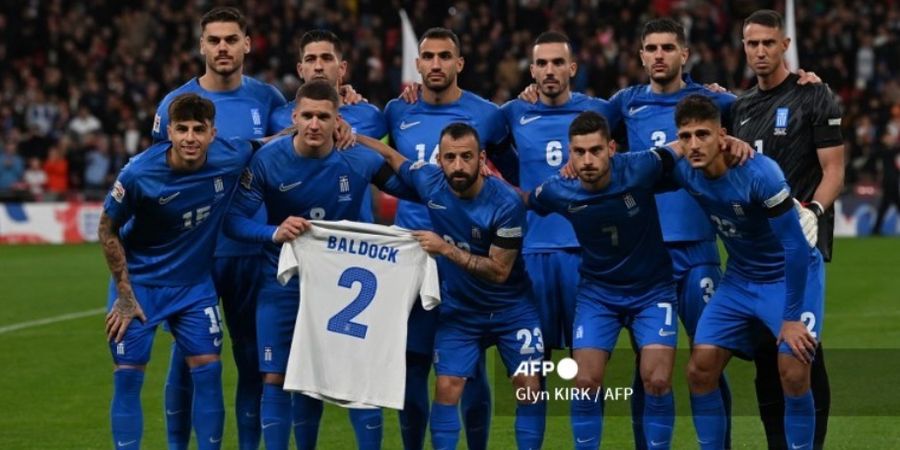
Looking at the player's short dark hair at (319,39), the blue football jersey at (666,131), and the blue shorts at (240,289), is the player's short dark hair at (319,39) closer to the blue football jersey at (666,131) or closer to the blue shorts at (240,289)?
the blue shorts at (240,289)

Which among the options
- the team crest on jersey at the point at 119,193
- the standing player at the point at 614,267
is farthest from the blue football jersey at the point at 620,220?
the team crest on jersey at the point at 119,193

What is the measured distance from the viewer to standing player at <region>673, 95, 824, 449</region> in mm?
8992

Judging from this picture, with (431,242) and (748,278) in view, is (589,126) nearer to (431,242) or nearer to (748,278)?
(431,242)

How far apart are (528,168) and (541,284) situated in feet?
2.49

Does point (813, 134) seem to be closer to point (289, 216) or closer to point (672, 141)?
point (672, 141)

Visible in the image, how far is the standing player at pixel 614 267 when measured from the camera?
30.5 ft

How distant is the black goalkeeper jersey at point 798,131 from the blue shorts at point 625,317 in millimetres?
1064

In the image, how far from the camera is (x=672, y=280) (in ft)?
31.8

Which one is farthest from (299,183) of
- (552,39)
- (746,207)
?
(746,207)

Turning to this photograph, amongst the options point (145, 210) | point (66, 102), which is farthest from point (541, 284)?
point (66, 102)

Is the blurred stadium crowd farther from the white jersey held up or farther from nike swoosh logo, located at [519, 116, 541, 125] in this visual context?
the white jersey held up

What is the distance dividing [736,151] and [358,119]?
2597mm

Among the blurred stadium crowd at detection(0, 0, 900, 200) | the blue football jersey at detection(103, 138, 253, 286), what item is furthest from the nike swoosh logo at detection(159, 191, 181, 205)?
the blurred stadium crowd at detection(0, 0, 900, 200)

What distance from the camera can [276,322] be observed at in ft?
31.4
